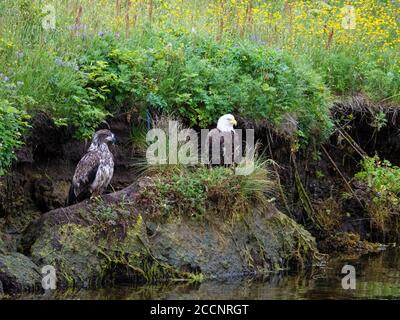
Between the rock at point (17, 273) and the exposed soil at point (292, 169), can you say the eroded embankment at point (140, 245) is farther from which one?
the exposed soil at point (292, 169)

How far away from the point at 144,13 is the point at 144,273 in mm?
5405

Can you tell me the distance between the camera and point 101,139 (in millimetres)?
11250

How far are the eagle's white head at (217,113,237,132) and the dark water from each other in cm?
202

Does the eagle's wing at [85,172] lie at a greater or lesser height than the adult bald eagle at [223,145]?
lesser

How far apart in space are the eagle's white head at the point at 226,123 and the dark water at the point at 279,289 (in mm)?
2023

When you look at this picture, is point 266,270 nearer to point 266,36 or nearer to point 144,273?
point 144,273

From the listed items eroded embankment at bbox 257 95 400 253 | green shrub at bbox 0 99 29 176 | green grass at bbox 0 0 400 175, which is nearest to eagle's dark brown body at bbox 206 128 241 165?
green grass at bbox 0 0 400 175

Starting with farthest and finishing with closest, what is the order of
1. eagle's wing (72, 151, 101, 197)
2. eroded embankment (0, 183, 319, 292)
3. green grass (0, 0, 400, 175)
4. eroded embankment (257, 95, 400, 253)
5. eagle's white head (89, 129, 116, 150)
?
eroded embankment (257, 95, 400, 253) < green grass (0, 0, 400, 175) < eagle's white head (89, 129, 116, 150) < eagle's wing (72, 151, 101, 197) < eroded embankment (0, 183, 319, 292)

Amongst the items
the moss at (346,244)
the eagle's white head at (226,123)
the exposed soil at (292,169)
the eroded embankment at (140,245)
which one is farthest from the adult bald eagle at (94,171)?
the moss at (346,244)

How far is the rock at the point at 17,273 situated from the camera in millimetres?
9719

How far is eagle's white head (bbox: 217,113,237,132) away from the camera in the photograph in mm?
12242

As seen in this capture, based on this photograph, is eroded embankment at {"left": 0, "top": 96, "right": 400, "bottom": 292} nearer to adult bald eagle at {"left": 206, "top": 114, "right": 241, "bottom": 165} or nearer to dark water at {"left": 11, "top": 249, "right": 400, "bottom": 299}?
dark water at {"left": 11, "top": 249, "right": 400, "bottom": 299}

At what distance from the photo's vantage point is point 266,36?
15102mm

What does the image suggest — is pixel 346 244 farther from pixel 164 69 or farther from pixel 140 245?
pixel 140 245
